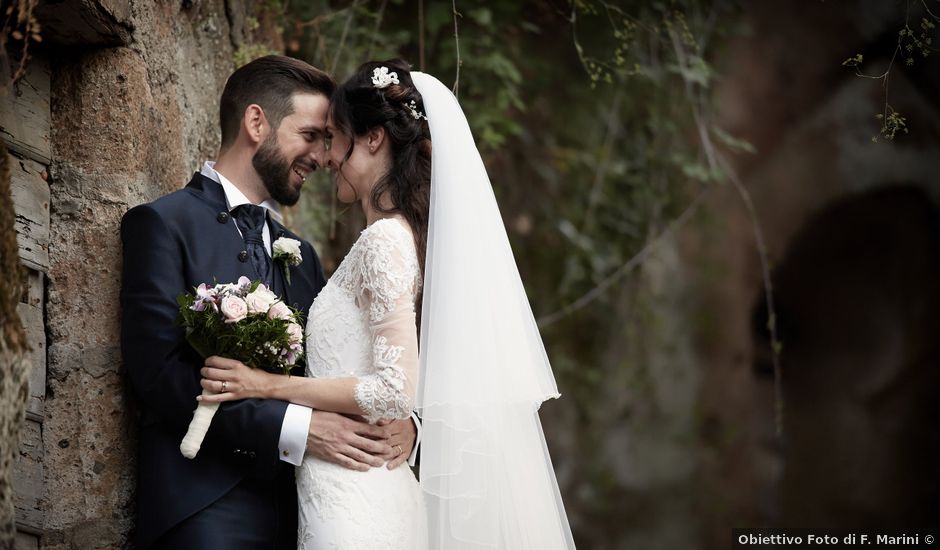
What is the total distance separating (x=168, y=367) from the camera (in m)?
2.81

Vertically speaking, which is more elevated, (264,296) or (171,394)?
(264,296)

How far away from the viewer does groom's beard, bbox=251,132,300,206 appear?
3369 mm

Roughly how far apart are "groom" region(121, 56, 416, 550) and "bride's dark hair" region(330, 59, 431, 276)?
52 cm

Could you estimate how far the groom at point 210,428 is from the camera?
281 centimetres

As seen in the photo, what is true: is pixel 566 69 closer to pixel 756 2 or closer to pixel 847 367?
pixel 756 2

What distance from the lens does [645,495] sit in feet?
30.3

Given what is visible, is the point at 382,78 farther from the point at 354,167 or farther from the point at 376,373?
the point at 376,373

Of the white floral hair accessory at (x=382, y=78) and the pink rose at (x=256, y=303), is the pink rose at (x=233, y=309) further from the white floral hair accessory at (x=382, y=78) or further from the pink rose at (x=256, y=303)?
the white floral hair accessory at (x=382, y=78)

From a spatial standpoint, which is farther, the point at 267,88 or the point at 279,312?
the point at 267,88

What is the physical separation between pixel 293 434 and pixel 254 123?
1.21 metres

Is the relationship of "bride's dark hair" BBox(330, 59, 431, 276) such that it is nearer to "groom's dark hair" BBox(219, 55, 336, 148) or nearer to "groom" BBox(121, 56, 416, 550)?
"groom's dark hair" BBox(219, 55, 336, 148)

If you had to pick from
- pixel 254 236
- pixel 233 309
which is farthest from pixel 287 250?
pixel 233 309

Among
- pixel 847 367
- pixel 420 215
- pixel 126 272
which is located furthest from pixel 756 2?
pixel 126 272

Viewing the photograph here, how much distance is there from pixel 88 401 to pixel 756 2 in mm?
7058
